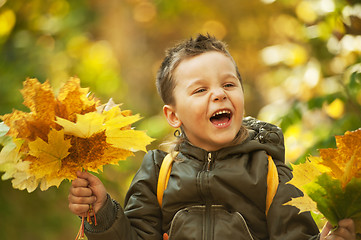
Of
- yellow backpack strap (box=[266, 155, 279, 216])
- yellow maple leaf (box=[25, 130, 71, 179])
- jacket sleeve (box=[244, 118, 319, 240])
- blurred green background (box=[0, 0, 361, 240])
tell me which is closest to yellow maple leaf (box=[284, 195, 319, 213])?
jacket sleeve (box=[244, 118, 319, 240])

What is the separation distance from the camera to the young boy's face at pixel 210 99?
1723 mm

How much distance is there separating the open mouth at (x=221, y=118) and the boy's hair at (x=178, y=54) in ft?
0.77

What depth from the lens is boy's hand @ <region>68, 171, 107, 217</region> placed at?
152 cm

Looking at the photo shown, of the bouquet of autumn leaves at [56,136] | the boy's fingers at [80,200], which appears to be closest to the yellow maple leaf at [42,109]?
the bouquet of autumn leaves at [56,136]

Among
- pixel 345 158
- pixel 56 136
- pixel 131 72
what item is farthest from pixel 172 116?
pixel 131 72

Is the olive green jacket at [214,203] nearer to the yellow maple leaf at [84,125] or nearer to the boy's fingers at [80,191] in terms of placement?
the boy's fingers at [80,191]

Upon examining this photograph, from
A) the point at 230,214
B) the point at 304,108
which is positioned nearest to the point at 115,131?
the point at 230,214

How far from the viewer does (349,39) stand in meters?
2.80

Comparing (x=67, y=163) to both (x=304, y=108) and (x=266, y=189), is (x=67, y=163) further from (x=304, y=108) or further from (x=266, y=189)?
(x=304, y=108)

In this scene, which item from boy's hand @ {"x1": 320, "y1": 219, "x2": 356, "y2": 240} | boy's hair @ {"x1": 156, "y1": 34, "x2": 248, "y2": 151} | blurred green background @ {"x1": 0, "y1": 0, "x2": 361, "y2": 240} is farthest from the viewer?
blurred green background @ {"x1": 0, "y1": 0, "x2": 361, "y2": 240}

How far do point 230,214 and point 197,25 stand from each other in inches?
277

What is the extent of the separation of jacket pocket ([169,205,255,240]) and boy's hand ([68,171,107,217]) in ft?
1.11

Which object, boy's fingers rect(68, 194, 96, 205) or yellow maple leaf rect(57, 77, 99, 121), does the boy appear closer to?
boy's fingers rect(68, 194, 96, 205)

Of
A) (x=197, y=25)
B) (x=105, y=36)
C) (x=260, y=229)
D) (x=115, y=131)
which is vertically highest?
(x=197, y=25)
